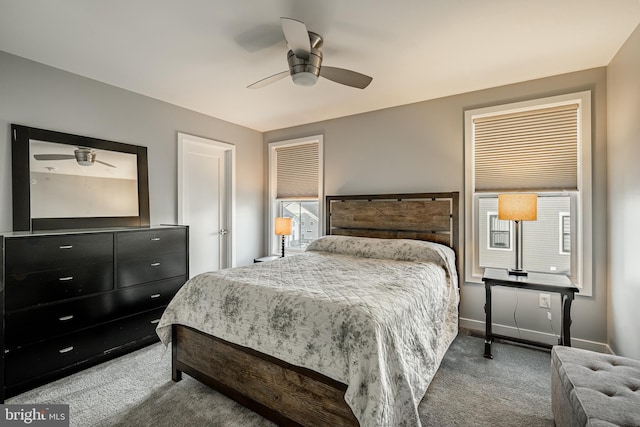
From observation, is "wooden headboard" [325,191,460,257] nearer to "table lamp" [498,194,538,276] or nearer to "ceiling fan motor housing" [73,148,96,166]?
"table lamp" [498,194,538,276]

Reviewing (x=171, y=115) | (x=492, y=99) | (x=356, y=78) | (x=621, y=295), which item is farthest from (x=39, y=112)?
(x=621, y=295)

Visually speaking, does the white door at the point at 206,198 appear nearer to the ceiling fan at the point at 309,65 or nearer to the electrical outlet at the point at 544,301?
the ceiling fan at the point at 309,65

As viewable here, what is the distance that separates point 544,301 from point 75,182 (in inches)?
183

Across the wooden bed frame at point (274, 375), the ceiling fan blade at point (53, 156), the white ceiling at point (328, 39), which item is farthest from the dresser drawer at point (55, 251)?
the white ceiling at point (328, 39)

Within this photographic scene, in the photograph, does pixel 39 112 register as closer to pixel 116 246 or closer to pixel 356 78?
pixel 116 246

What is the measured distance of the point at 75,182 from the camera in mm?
2701

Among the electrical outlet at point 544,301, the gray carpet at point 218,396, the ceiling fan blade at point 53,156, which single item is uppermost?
the ceiling fan blade at point 53,156

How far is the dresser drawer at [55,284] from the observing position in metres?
2.03

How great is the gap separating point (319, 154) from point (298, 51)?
7.37ft

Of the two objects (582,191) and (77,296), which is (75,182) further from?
(582,191)

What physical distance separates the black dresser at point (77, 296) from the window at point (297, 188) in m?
1.91

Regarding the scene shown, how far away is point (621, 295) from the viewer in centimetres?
229

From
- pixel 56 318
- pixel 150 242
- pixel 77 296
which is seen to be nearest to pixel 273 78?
pixel 150 242

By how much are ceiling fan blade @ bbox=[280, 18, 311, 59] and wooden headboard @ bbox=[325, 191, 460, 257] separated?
6.81ft
